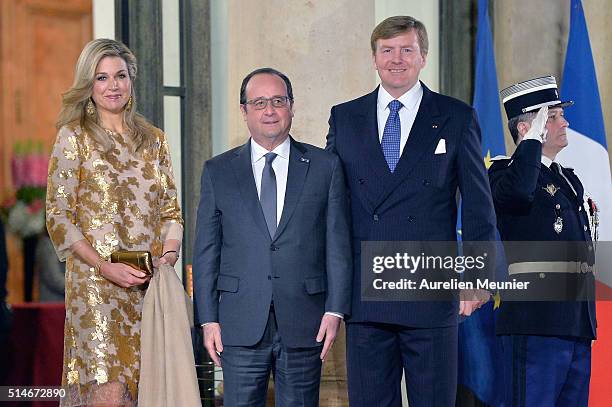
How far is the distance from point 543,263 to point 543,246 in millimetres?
76

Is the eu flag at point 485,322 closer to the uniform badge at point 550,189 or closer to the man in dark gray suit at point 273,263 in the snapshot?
the uniform badge at point 550,189

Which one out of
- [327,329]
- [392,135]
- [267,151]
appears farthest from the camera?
[392,135]

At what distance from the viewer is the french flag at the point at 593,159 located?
4.83m

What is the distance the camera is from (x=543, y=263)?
4.34 m

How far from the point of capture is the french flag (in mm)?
4832

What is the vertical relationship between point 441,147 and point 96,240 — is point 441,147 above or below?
above

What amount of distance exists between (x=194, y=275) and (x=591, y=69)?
7.99 ft

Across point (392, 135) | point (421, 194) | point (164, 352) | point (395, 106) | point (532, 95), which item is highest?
point (532, 95)

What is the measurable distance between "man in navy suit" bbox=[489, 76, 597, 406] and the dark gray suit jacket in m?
0.99

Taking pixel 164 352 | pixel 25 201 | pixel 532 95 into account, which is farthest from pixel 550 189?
pixel 25 201

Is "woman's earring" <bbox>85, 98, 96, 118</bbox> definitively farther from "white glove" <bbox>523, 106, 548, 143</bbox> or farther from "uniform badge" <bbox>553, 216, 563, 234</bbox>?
"uniform badge" <bbox>553, 216, 563, 234</bbox>

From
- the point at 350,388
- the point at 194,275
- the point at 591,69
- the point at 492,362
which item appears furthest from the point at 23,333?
the point at 591,69

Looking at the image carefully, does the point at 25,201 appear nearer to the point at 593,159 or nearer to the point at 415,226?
the point at 415,226

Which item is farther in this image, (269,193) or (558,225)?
Answer: (558,225)
